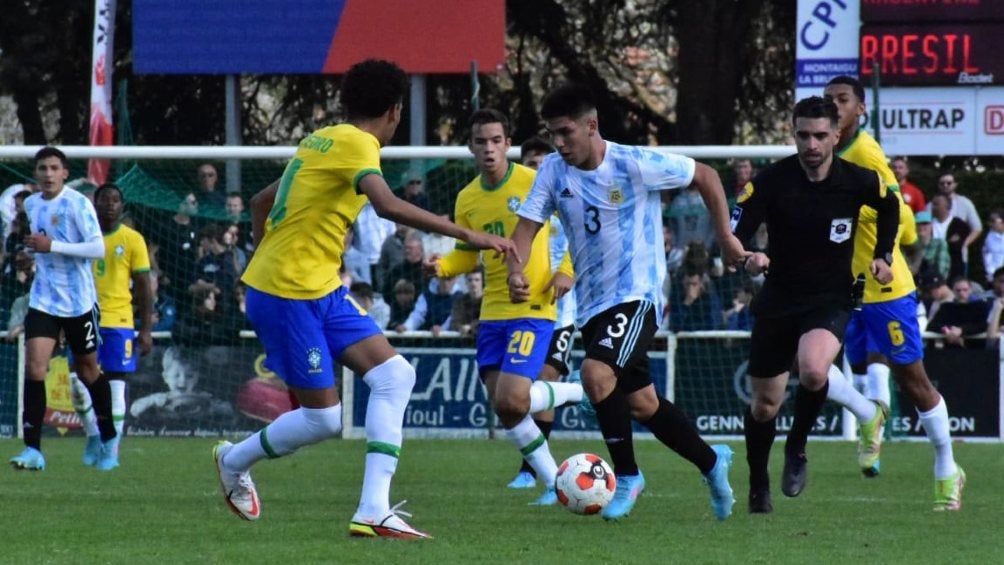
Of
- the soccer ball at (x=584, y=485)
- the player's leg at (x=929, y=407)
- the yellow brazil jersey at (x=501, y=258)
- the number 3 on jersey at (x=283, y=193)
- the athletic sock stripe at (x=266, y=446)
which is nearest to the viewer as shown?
the number 3 on jersey at (x=283, y=193)

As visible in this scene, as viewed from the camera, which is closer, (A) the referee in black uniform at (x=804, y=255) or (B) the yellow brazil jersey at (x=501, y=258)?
(A) the referee in black uniform at (x=804, y=255)

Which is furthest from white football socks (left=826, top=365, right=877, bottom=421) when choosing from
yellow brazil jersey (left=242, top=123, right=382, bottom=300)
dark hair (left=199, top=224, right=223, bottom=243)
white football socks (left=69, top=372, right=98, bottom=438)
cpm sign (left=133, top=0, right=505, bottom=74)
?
cpm sign (left=133, top=0, right=505, bottom=74)

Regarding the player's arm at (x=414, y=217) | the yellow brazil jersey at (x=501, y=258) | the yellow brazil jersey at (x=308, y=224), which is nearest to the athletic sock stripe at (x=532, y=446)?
the yellow brazil jersey at (x=501, y=258)

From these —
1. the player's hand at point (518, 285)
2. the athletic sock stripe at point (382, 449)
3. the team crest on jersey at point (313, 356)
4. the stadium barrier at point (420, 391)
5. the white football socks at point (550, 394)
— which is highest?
the player's hand at point (518, 285)

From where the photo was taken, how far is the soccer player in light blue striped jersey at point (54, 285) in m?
12.8

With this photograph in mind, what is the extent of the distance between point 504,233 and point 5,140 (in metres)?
20.7

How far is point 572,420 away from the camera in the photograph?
17.8m

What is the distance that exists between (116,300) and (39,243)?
75.4 inches

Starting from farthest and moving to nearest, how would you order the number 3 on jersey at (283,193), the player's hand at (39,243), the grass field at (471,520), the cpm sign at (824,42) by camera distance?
1. the cpm sign at (824,42)
2. the player's hand at (39,243)
3. the number 3 on jersey at (283,193)
4. the grass field at (471,520)

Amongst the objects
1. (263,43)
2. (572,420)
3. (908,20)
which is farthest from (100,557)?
(263,43)

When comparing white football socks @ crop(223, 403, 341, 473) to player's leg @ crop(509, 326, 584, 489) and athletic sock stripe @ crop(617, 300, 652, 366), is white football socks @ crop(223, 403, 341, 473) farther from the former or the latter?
player's leg @ crop(509, 326, 584, 489)

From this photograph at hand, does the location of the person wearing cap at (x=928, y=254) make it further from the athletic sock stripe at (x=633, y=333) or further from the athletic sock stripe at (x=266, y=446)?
the athletic sock stripe at (x=266, y=446)

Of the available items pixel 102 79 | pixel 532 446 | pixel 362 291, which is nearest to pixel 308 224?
pixel 532 446

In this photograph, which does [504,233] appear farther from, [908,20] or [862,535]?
[908,20]
